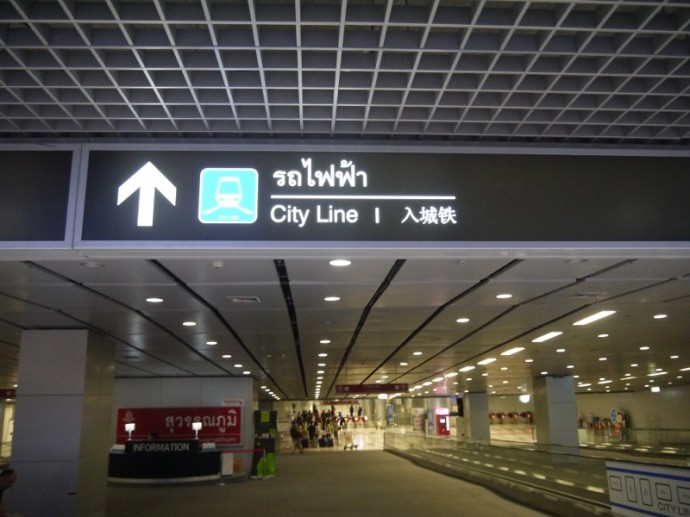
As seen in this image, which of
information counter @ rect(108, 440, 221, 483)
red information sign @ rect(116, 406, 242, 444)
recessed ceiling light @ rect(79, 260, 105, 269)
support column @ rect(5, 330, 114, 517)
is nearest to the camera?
recessed ceiling light @ rect(79, 260, 105, 269)

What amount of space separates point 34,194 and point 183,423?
20.1 m

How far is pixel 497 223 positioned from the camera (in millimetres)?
4441

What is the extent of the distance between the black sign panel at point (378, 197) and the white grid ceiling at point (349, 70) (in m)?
0.29

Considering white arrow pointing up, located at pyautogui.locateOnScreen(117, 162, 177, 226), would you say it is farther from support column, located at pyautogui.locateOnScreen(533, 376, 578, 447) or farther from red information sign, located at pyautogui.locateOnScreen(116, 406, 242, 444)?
support column, located at pyautogui.locateOnScreen(533, 376, 578, 447)

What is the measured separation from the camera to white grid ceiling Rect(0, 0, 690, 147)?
3.35m

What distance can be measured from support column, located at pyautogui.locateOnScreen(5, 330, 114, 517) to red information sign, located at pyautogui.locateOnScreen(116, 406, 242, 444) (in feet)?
38.9

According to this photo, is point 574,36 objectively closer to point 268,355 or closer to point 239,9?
point 239,9

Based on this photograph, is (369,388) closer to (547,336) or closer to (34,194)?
(547,336)

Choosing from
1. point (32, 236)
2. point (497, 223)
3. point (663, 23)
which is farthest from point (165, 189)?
point (663, 23)

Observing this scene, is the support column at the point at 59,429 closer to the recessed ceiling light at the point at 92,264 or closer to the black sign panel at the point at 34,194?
the recessed ceiling light at the point at 92,264

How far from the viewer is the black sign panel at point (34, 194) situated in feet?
14.3

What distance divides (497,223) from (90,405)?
8.67m

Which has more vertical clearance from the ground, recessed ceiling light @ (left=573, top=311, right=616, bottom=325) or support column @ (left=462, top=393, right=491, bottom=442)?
recessed ceiling light @ (left=573, top=311, right=616, bottom=325)

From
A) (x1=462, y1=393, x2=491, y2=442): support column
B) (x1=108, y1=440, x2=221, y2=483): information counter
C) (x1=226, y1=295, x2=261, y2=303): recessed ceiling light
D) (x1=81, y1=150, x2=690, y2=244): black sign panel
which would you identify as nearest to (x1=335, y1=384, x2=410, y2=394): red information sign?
(x1=108, y1=440, x2=221, y2=483): information counter
